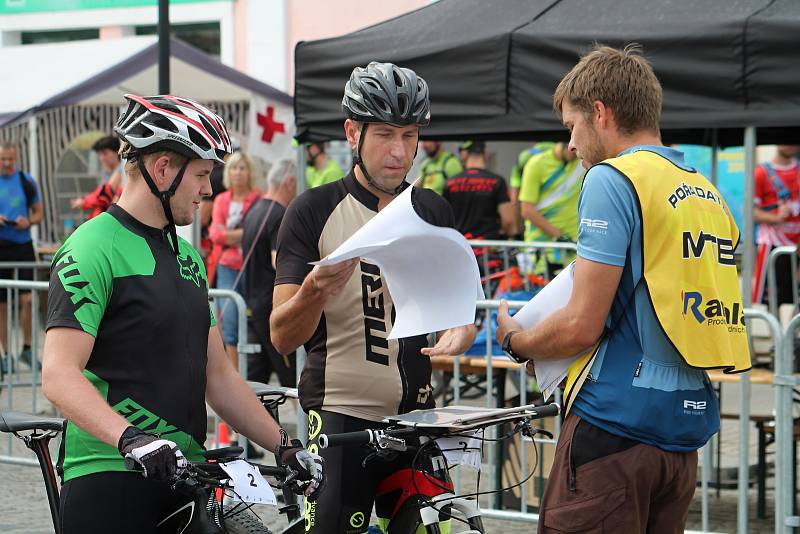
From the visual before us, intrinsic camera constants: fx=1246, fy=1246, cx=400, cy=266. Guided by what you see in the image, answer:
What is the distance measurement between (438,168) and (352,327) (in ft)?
29.2

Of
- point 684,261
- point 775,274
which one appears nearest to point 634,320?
point 684,261

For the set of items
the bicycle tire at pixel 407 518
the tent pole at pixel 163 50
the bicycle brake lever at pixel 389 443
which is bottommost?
the bicycle tire at pixel 407 518

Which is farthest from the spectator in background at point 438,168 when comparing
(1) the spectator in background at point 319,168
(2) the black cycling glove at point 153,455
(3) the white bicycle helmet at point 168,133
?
(2) the black cycling glove at point 153,455

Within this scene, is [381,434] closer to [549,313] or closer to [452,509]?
[452,509]

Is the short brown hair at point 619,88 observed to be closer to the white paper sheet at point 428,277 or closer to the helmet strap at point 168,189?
the white paper sheet at point 428,277

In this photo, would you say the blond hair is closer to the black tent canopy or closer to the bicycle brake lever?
the black tent canopy

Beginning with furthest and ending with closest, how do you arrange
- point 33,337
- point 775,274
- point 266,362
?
point 775,274
point 266,362
point 33,337

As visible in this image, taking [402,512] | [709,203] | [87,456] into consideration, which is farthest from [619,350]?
[87,456]

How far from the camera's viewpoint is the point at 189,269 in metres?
3.14

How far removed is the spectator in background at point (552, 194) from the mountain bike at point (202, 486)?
23.2ft

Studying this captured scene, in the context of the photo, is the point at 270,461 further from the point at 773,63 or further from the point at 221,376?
the point at 221,376

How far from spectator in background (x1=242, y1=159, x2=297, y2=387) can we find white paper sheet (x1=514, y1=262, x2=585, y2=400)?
4595mm

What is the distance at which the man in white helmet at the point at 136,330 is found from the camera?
2.84 meters

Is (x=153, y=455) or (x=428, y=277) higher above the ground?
(x=428, y=277)
